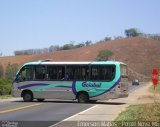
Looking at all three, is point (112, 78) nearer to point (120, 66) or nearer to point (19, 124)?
point (120, 66)

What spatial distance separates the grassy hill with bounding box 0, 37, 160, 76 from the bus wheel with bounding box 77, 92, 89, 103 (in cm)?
12789

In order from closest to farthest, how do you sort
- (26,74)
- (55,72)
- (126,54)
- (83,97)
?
(83,97), (55,72), (26,74), (126,54)

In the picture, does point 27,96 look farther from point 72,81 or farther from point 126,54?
point 126,54

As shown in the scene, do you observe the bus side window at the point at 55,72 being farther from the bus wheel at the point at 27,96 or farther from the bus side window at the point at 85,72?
the bus wheel at the point at 27,96

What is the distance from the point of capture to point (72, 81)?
1241 inches

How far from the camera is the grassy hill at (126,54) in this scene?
162500 mm

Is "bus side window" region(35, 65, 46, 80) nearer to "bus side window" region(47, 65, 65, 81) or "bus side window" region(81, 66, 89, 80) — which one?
"bus side window" region(47, 65, 65, 81)

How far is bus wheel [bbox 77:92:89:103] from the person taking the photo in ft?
103

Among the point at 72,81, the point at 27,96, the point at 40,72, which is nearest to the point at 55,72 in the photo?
the point at 40,72

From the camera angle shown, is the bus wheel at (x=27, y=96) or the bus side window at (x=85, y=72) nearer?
the bus side window at (x=85, y=72)

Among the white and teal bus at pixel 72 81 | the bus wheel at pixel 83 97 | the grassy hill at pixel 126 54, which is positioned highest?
the grassy hill at pixel 126 54

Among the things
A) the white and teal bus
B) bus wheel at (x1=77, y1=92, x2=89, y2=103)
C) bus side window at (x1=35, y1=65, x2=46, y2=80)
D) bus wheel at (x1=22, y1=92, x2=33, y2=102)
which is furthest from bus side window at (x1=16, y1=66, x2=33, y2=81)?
bus wheel at (x1=77, y1=92, x2=89, y2=103)

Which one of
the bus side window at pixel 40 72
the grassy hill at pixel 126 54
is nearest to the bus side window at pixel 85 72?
the bus side window at pixel 40 72

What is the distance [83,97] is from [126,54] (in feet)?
456
